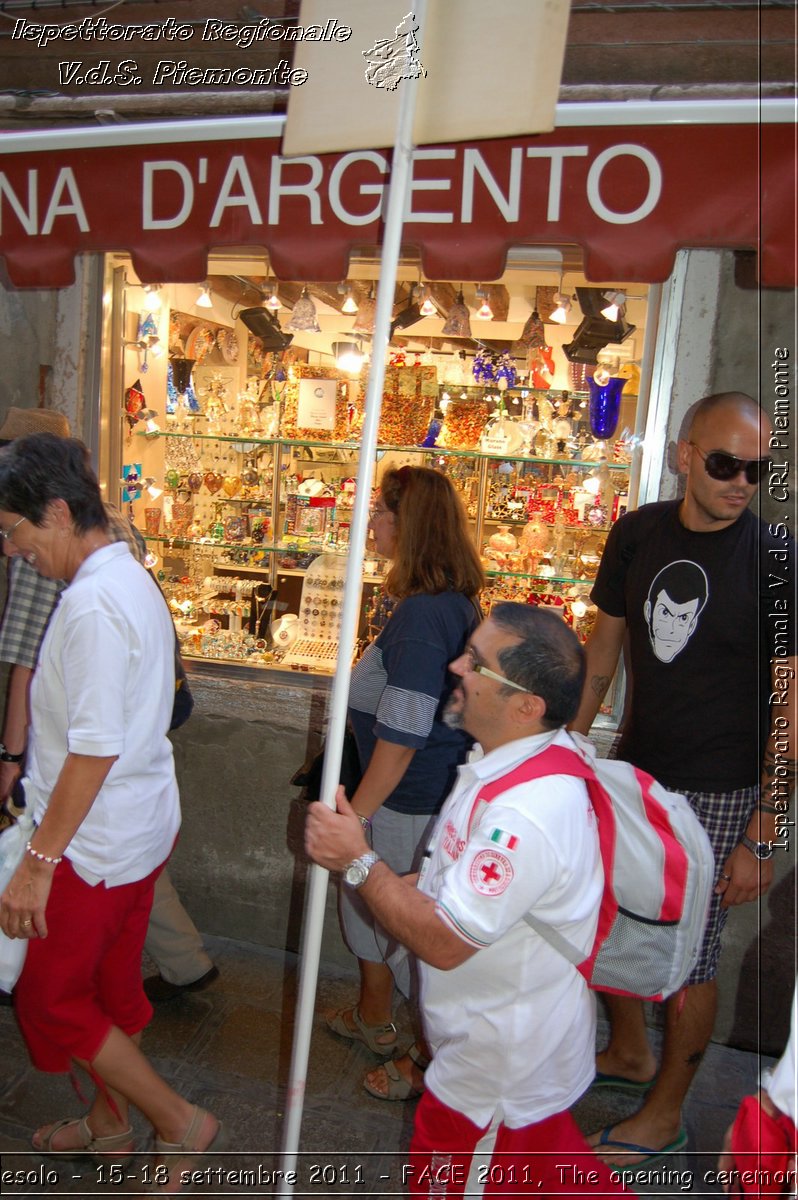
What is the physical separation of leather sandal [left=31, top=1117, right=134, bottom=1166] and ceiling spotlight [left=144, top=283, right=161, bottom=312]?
3.46 m

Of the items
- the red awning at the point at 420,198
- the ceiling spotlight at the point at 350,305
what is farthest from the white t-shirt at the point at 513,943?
the ceiling spotlight at the point at 350,305

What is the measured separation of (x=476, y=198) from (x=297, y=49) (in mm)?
887

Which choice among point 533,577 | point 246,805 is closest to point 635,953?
point 246,805

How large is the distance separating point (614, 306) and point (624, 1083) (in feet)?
9.81

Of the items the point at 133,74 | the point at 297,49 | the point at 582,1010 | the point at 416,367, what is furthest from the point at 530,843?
the point at 133,74

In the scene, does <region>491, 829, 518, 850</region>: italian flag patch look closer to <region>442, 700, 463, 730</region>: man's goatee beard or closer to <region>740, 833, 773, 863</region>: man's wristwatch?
<region>442, 700, 463, 730</region>: man's goatee beard

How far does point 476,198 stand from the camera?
2.83m

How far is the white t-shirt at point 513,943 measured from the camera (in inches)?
65.3

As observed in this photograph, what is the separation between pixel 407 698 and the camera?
266 centimetres

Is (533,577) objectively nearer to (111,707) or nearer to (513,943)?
(111,707)

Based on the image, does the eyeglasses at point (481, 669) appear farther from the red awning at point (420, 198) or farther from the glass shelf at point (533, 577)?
the glass shelf at point (533, 577)

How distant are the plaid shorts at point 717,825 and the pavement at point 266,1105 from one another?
644 millimetres

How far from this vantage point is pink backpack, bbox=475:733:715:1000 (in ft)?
6.15

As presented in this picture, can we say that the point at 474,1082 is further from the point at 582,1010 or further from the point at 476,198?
the point at 476,198
